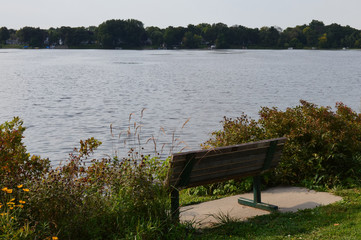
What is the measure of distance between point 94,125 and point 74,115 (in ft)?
13.4

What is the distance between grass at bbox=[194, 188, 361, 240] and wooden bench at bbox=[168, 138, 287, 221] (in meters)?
0.53

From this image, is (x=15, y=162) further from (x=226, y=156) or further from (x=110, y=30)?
(x=110, y=30)

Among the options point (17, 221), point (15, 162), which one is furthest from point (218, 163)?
point (15, 162)

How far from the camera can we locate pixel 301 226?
233 inches

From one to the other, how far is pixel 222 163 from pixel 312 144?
2.97 m

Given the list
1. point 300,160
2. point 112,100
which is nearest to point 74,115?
point 112,100

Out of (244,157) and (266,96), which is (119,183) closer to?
(244,157)

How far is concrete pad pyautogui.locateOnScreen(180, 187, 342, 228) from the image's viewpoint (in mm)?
6613

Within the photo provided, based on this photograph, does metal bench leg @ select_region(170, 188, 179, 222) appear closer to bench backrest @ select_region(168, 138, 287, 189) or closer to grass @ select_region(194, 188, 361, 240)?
bench backrest @ select_region(168, 138, 287, 189)

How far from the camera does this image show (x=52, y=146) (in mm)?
18406

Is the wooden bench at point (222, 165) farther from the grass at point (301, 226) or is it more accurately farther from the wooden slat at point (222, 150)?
the grass at point (301, 226)

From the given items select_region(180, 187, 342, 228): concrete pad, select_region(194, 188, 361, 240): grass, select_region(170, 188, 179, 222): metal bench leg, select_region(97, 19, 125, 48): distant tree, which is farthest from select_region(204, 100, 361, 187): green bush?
select_region(97, 19, 125, 48): distant tree

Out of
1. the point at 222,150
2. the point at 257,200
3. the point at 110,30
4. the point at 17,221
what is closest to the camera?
the point at 17,221

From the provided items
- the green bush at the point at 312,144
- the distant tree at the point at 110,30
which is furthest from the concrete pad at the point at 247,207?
the distant tree at the point at 110,30
